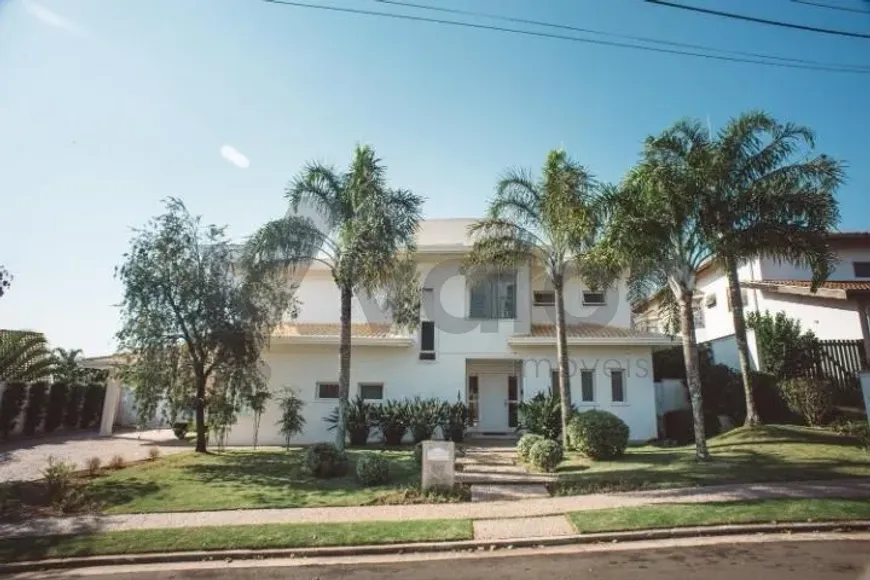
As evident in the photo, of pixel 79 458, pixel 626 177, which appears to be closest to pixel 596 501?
pixel 626 177

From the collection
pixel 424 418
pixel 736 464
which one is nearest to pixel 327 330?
pixel 424 418

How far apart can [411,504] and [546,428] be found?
7.65 m

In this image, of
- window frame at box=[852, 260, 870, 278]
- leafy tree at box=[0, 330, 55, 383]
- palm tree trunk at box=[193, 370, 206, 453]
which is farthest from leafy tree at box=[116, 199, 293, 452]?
window frame at box=[852, 260, 870, 278]

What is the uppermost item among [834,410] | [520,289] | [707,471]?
[520,289]

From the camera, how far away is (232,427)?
1911 cm

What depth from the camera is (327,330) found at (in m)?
20.5

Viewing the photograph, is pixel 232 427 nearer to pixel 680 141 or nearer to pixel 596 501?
pixel 596 501

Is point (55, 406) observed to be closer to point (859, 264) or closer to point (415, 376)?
point (415, 376)

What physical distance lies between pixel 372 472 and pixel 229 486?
3.59 meters

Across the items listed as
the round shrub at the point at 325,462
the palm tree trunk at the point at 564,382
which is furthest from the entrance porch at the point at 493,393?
the round shrub at the point at 325,462

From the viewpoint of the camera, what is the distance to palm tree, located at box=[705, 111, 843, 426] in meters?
13.3

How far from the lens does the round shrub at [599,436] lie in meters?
13.7

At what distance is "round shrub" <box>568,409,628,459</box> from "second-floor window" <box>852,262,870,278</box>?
19459mm

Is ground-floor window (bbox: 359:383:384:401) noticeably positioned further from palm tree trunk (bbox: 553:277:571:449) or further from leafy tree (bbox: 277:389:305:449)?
palm tree trunk (bbox: 553:277:571:449)
